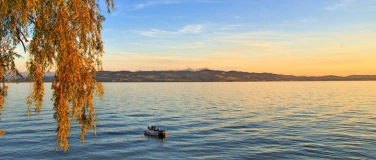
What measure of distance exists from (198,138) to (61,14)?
35277 millimetres

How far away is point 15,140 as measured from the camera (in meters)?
43.8

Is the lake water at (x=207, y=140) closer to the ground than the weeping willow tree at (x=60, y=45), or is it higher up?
closer to the ground

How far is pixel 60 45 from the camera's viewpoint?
14047 mm

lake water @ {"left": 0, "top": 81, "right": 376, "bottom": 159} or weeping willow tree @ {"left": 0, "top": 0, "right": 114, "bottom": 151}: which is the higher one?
weeping willow tree @ {"left": 0, "top": 0, "right": 114, "bottom": 151}

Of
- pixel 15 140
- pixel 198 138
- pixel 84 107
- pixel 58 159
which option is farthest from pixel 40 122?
pixel 84 107

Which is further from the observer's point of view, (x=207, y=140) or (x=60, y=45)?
(x=207, y=140)

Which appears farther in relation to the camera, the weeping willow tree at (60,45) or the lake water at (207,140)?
the lake water at (207,140)

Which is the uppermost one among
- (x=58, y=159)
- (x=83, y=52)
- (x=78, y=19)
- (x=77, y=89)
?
(x=78, y=19)

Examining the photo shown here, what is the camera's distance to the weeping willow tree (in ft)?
44.8

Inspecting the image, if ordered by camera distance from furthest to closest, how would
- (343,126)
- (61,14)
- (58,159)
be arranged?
(343,126) → (58,159) → (61,14)

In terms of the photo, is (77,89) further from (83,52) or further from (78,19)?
→ (78,19)

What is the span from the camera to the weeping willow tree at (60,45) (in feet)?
44.8

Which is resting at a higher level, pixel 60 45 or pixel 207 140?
pixel 60 45

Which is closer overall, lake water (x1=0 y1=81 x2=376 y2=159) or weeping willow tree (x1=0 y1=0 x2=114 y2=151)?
weeping willow tree (x1=0 y1=0 x2=114 y2=151)
